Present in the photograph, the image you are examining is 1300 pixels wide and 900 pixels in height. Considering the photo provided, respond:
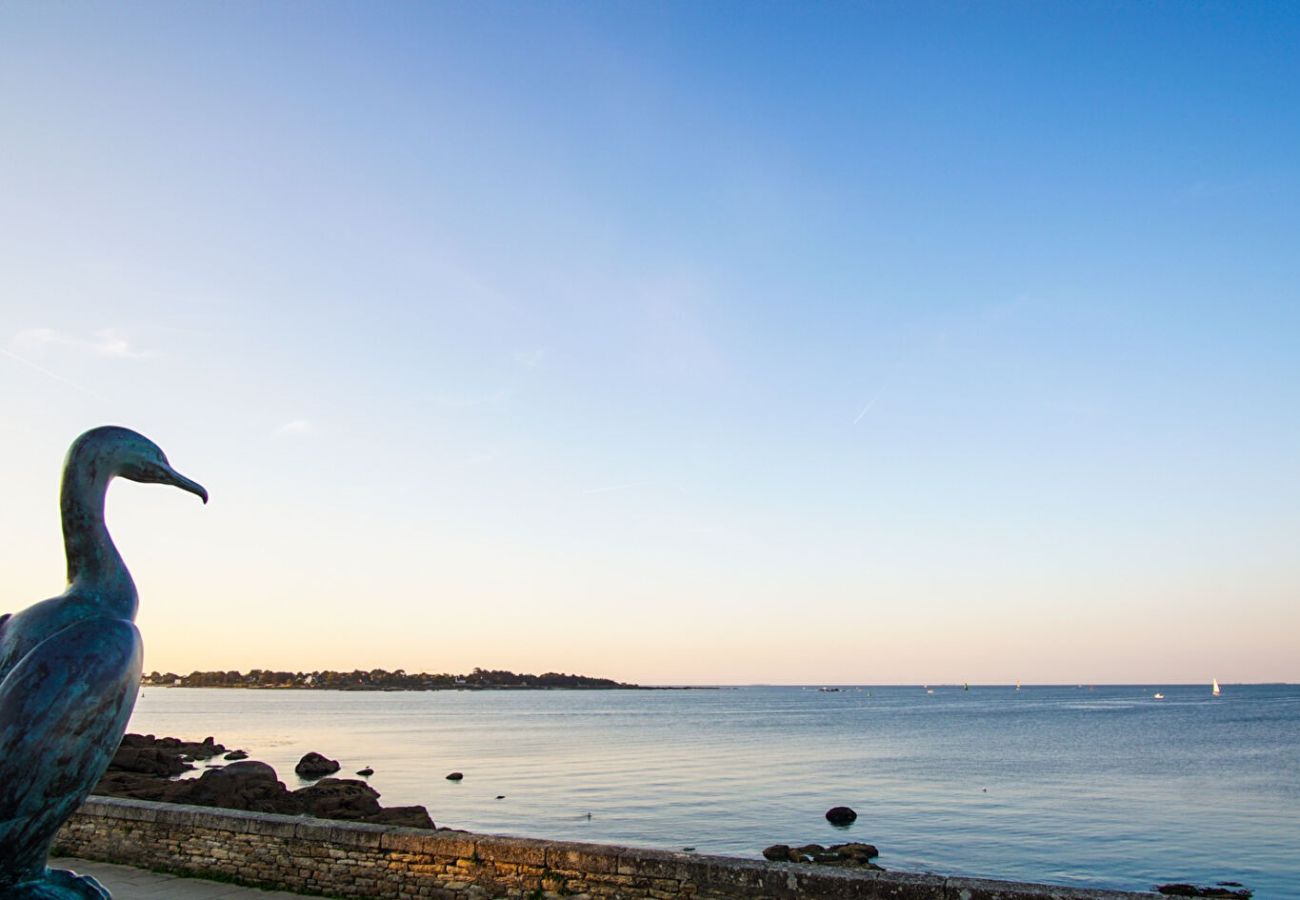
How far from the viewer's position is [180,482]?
4430 millimetres

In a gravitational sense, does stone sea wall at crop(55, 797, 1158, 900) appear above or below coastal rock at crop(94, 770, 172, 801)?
above

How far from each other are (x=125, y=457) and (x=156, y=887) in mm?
7307

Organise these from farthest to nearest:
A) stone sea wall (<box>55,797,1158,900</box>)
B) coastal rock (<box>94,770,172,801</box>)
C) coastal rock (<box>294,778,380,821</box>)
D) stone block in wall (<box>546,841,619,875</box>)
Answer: coastal rock (<box>94,770,172,801</box>) < coastal rock (<box>294,778,380,821</box>) < stone block in wall (<box>546,841,619,875</box>) < stone sea wall (<box>55,797,1158,900</box>)

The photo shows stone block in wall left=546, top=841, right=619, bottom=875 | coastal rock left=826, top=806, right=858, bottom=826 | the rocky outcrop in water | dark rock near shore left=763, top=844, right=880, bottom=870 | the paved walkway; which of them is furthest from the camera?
coastal rock left=826, top=806, right=858, bottom=826

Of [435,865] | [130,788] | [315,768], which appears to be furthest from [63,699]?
[315,768]

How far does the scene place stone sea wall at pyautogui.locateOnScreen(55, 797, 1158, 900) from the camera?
311 inches

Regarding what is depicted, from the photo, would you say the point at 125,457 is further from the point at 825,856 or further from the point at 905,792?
the point at 905,792

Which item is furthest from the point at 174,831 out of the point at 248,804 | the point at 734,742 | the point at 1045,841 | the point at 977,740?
the point at 977,740

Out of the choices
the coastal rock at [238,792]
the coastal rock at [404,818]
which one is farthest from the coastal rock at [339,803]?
the coastal rock at [404,818]

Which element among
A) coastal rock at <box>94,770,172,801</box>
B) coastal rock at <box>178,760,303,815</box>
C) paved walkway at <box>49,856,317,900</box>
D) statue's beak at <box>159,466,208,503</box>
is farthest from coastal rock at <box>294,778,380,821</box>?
statue's beak at <box>159,466,208,503</box>

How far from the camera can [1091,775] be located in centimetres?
3838

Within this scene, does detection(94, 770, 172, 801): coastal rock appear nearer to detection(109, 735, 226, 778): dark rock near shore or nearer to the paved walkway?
detection(109, 735, 226, 778): dark rock near shore

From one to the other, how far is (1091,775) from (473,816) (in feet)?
86.2

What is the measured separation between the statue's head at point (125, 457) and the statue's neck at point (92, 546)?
4 centimetres
